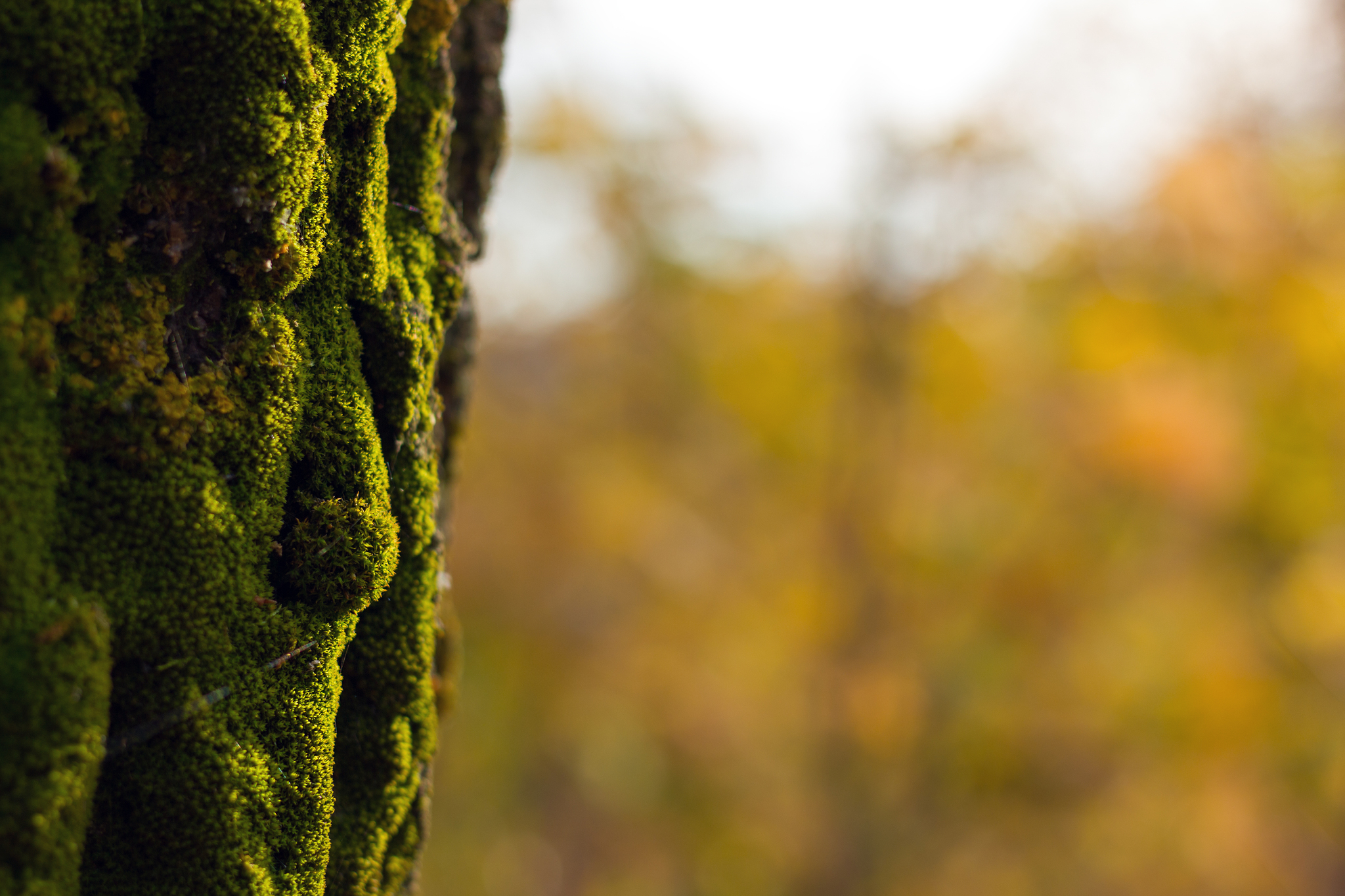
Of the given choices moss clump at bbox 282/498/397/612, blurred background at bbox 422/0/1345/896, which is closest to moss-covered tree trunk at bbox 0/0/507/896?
moss clump at bbox 282/498/397/612

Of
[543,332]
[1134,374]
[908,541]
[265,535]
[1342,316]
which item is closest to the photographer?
[265,535]

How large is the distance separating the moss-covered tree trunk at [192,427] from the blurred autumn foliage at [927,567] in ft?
32.1

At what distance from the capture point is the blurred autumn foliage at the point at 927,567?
387 inches

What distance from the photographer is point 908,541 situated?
35.4 feet

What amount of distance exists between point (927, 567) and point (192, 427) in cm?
1024

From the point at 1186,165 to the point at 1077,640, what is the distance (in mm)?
5648

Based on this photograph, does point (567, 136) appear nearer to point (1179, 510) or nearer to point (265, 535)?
point (1179, 510)

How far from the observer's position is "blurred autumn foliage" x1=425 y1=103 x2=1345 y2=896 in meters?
9.82

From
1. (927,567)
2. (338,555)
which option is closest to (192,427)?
(338,555)

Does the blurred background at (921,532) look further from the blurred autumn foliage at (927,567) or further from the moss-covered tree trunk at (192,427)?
the moss-covered tree trunk at (192,427)

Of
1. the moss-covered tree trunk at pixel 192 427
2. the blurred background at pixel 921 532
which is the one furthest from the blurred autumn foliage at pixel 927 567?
the moss-covered tree trunk at pixel 192 427

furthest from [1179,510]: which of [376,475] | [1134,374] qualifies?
[376,475]

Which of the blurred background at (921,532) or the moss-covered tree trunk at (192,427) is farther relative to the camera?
the blurred background at (921,532)

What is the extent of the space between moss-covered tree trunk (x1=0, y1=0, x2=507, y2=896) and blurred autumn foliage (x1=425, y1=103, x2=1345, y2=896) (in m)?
9.77
